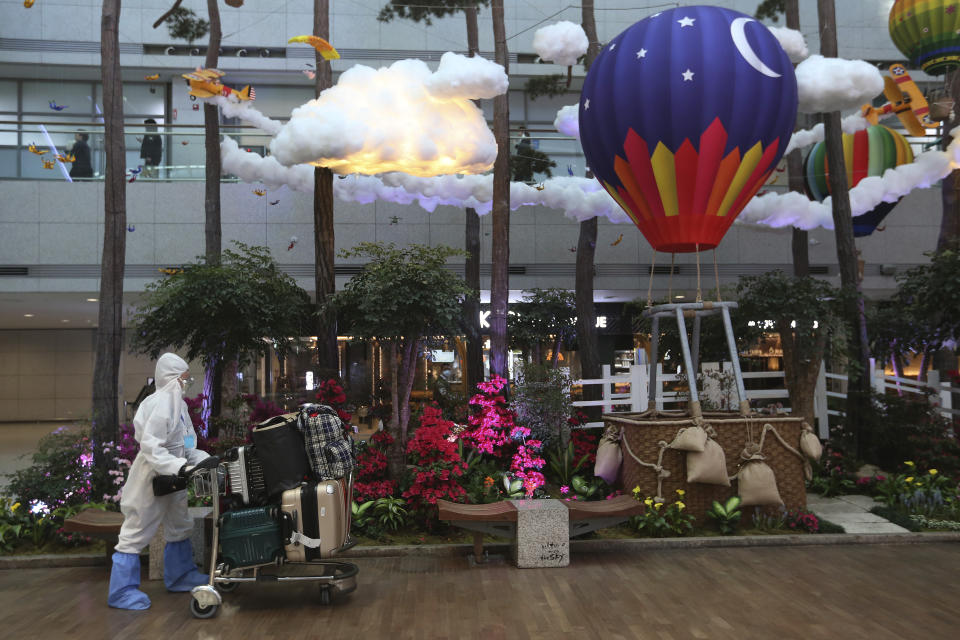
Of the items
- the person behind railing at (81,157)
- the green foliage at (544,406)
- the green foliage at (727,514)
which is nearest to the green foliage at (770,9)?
the green foliage at (544,406)

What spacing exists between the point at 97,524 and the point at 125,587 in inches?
36.2

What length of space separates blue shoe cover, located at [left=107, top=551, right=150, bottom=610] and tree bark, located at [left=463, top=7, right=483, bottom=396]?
6355 millimetres

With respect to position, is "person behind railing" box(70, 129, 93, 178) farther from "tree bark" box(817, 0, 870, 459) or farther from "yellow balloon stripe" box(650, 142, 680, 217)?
"tree bark" box(817, 0, 870, 459)

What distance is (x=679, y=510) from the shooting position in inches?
277

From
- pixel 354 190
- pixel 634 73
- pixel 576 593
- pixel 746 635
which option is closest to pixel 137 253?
pixel 354 190

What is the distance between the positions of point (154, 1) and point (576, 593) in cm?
1764

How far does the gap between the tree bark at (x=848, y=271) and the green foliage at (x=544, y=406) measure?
3.91 meters

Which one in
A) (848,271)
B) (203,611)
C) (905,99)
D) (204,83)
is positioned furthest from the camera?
(905,99)

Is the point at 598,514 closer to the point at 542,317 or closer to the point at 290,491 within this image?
the point at 290,491

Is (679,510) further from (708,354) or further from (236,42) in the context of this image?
(236,42)

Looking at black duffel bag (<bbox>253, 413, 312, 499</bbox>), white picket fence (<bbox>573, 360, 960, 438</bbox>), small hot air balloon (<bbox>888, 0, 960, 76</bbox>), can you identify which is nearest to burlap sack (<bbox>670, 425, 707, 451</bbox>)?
white picket fence (<bbox>573, 360, 960, 438</bbox>)

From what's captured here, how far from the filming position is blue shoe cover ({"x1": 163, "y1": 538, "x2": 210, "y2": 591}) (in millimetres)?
5566

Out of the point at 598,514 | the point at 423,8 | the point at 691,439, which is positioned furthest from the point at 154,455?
the point at 423,8

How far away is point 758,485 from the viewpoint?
6871mm
